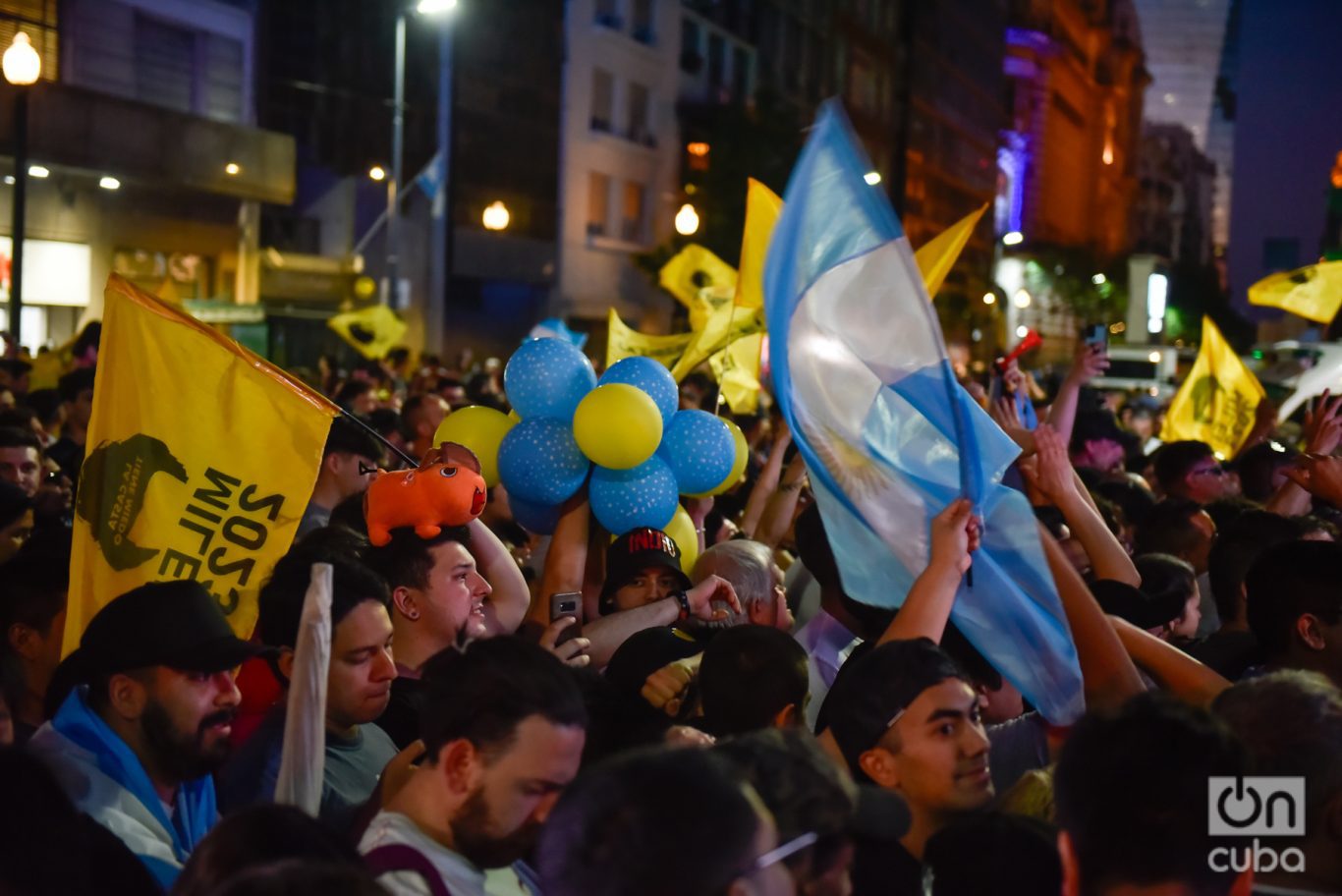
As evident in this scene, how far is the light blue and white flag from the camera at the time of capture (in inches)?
180

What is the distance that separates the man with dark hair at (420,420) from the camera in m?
10.2

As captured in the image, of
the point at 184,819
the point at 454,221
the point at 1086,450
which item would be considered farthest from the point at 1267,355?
the point at 184,819

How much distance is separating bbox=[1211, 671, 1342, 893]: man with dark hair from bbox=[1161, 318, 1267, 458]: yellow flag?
30.8ft

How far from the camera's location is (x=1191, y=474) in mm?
9055

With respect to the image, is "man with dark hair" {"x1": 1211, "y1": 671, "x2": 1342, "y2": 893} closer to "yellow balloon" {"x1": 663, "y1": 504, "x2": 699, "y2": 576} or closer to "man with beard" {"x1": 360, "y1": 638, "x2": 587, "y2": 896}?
"man with beard" {"x1": 360, "y1": 638, "x2": 587, "y2": 896}

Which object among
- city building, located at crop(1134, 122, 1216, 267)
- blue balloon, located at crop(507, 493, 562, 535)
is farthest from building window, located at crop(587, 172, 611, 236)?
city building, located at crop(1134, 122, 1216, 267)

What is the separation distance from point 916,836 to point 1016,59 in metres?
98.3

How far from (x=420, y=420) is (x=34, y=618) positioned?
206 inches

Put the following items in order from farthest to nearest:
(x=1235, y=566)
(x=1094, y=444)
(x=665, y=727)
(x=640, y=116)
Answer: (x=640, y=116), (x=1094, y=444), (x=1235, y=566), (x=665, y=727)

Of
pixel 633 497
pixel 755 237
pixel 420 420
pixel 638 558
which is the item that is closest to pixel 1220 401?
pixel 755 237

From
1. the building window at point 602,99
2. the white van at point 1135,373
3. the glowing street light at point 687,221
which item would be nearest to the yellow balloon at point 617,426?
the glowing street light at point 687,221

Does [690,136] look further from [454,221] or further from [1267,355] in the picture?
[1267,355]

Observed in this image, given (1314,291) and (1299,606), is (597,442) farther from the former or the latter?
(1314,291)

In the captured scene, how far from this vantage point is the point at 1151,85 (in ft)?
527
